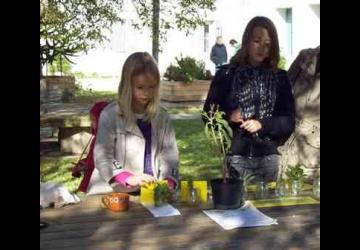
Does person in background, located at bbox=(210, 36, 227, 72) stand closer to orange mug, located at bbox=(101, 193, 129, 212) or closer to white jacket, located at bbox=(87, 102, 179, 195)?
white jacket, located at bbox=(87, 102, 179, 195)

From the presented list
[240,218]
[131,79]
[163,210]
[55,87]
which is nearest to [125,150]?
[131,79]

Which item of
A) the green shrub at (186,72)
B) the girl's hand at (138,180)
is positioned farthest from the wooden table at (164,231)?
the green shrub at (186,72)

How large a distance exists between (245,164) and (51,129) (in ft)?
16.0

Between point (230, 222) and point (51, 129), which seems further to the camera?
point (51, 129)

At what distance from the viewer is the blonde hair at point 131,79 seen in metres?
2.61

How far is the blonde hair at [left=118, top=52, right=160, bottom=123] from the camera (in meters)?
2.61

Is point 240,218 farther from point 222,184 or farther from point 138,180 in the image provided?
point 138,180

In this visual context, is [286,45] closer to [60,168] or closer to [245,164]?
[60,168]

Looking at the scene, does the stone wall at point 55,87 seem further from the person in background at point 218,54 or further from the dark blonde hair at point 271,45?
the dark blonde hair at point 271,45

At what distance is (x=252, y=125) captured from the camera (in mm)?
2844

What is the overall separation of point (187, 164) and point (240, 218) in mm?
4411

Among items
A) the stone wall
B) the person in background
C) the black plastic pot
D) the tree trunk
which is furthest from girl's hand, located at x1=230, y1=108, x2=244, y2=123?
the person in background
